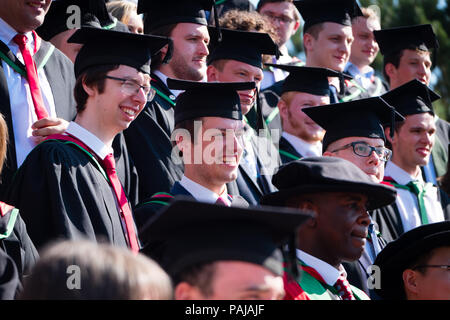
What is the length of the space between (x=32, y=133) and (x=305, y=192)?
174 cm

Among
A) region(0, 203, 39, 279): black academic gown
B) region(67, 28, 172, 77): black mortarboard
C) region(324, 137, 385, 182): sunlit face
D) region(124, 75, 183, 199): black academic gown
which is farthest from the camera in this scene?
region(324, 137, 385, 182): sunlit face

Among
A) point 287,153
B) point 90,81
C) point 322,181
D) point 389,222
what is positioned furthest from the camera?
point 287,153

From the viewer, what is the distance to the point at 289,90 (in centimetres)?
714

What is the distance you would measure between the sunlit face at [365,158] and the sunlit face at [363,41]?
336 cm

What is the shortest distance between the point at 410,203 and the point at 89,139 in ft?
10.6

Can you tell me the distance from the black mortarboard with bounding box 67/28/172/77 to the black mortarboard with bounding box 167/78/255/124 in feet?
1.29

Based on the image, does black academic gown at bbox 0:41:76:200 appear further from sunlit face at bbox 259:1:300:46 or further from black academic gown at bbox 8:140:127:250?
sunlit face at bbox 259:1:300:46

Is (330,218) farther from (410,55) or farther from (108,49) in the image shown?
(410,55)

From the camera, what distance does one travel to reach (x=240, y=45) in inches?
271

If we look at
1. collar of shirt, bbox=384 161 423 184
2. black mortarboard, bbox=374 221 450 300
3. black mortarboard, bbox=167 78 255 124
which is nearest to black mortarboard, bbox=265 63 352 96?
collar of shirt, bbox=384 161 423 184

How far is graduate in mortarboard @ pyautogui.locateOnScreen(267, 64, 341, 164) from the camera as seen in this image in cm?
702

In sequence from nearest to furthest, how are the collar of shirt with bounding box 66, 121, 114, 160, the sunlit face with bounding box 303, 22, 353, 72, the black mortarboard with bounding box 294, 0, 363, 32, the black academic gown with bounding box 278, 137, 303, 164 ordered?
the collar of shirt with bounding box 66, 121, 114, 160 < the black academic gown with bounding box 278, 137, 303, 164 < the sunlit face with bounding box 303, 22, 353, 72 < the black mortarboard with bounding box 294, 0, 363, 32

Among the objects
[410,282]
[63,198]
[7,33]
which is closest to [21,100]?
[7,33]
